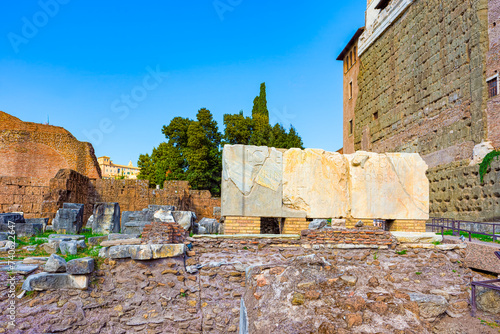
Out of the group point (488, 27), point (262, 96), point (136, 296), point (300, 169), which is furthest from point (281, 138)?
point (136, 296)

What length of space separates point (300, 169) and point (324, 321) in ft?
13.9

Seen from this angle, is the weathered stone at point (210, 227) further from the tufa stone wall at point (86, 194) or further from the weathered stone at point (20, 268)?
the tufa stone wall at point (86, 194)

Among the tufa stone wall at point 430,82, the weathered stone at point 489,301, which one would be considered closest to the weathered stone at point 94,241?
the weathered stone at point 489,301

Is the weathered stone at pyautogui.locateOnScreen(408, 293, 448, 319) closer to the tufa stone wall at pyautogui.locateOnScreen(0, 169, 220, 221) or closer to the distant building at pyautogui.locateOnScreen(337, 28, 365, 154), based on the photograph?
the tufa stone wall at pyautogui.locateOnScreen(0, 169, 220, 221)

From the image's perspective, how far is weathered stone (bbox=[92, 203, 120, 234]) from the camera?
894 centimetres

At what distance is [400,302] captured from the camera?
392cm

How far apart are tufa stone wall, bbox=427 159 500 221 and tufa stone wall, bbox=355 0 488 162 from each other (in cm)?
54

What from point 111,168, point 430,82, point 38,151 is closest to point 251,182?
point 430,82

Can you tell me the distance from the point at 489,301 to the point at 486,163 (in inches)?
286

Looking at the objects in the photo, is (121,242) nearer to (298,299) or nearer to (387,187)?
(298,299)

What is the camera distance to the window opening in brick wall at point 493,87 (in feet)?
36.4

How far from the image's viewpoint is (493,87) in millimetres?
11250

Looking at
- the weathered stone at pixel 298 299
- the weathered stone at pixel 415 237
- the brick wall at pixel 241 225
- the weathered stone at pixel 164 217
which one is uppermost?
the weathered stone at pixel 164 217

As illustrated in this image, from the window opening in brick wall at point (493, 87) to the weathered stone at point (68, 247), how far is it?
12683 millimetres
